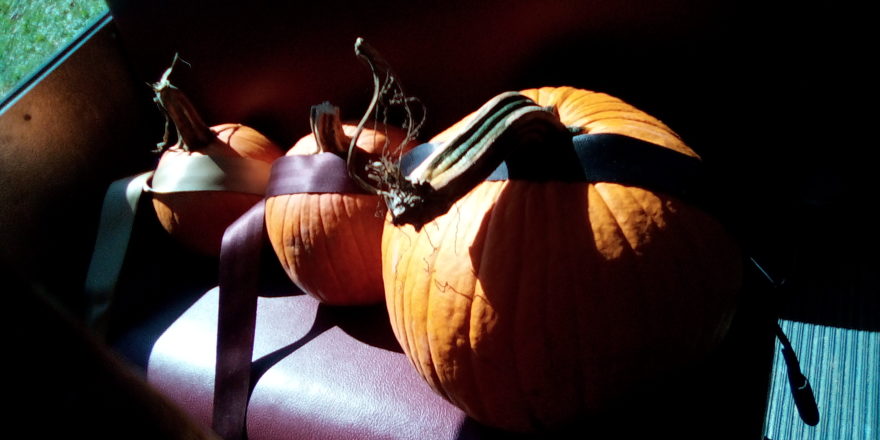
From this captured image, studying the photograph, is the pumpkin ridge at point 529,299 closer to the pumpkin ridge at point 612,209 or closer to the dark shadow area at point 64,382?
the pumpkin ridge at point 612,209

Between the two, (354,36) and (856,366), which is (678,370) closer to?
(856,366)

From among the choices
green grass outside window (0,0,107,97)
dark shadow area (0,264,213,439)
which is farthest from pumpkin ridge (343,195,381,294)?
green grass outside window (0,0,107,97)

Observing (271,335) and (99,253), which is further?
(99,253)

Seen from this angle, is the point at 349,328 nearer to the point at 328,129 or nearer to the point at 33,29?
the point at 328,129

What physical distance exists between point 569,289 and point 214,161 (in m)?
0.70

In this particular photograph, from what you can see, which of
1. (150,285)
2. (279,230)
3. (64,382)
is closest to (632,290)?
(64,382)

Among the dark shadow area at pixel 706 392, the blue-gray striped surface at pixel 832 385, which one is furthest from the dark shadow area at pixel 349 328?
the blue-gray striped surface at pixel 832 385

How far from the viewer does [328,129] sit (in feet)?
2.44

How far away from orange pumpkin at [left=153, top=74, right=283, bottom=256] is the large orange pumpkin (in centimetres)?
54

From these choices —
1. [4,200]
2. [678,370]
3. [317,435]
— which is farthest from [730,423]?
[4,200]

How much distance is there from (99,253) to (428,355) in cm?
82

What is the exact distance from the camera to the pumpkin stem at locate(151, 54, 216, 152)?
2.91 ft

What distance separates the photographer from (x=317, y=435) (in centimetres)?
69

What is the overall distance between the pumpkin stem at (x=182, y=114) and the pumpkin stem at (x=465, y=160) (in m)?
0.62
